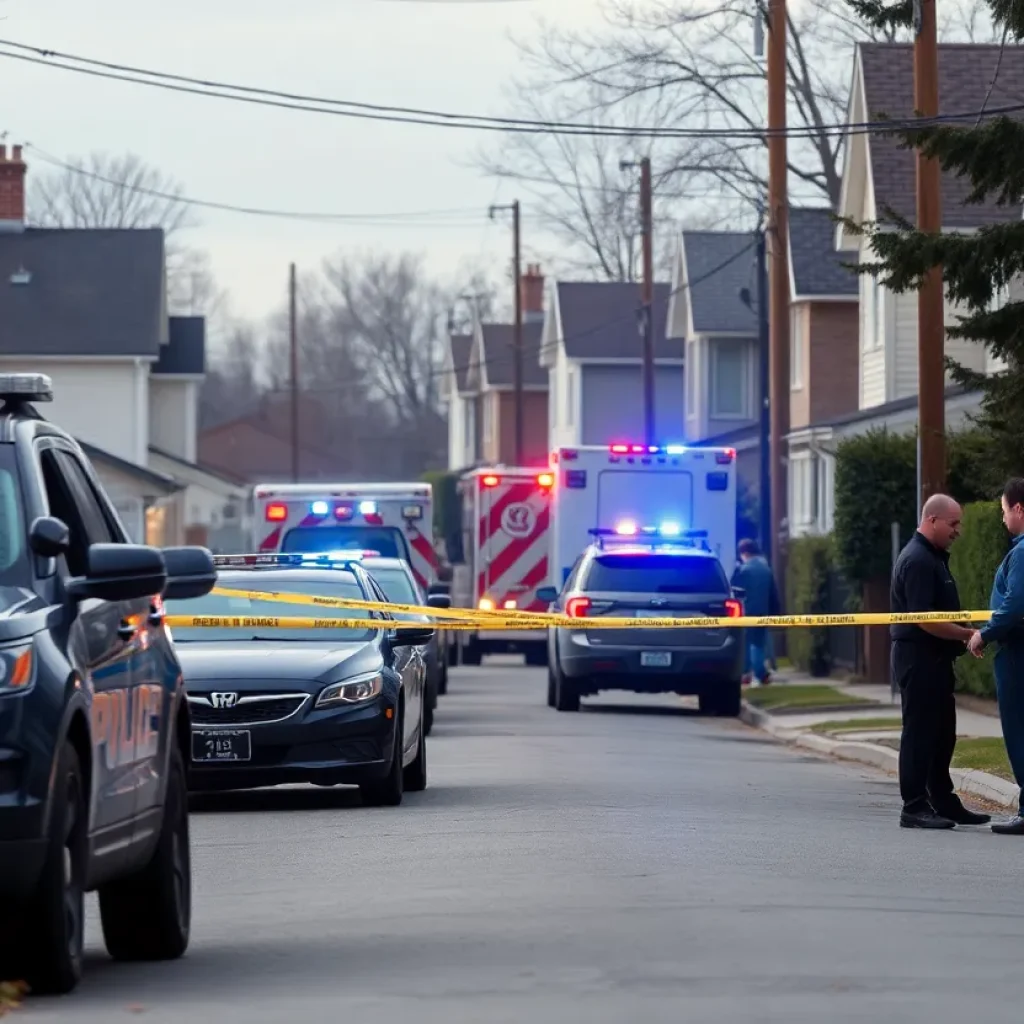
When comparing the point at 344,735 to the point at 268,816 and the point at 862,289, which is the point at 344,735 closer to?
the point at 268,816

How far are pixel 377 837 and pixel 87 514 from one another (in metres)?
4.62

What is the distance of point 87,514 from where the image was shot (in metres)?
8.71

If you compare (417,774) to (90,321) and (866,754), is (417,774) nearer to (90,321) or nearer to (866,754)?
(866,754)

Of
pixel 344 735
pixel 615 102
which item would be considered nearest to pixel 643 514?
pixel 344 735

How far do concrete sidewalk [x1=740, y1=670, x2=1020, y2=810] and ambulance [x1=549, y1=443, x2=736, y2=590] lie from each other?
2.64 m

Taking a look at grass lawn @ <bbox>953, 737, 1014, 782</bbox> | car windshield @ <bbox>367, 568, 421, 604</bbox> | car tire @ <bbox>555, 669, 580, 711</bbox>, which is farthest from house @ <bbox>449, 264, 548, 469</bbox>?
grass lawn @ <bbox>953, 737, 1014, 782</bbox>

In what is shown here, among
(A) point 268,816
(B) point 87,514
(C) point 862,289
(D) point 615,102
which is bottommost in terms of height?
(A) point 268,816

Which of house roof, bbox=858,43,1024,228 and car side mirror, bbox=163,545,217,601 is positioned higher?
house roof, bbox=858,43,1024,228

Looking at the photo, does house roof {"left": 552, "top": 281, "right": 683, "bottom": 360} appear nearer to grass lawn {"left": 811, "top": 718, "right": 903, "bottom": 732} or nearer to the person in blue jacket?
grass lawn {"left": 811, "top": 718, "right": 903, "bottom": 732}

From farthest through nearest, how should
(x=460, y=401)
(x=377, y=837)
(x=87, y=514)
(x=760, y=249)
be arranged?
1. (x=460, y=401)
2. (x=760, y=249)
3. (x=377, y=837)
4. (x=87, y=514)

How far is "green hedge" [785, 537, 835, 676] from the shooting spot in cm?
3475

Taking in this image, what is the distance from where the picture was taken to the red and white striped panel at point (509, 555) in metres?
37.5

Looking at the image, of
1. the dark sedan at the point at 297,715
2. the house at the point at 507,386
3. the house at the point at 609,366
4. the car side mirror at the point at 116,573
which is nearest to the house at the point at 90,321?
the house at the point at 609,366

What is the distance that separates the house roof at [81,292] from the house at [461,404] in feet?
102
